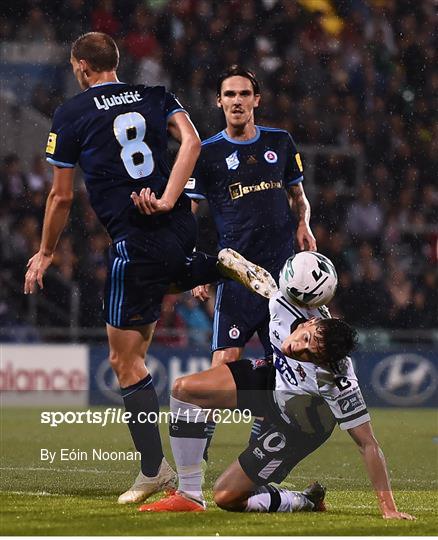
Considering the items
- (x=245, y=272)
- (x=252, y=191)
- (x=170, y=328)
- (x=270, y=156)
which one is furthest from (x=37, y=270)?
(x=170, y=328)

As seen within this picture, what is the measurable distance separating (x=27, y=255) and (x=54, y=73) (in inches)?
78.7

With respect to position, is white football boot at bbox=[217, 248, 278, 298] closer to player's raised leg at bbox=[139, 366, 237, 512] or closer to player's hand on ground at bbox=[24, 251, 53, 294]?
player's raised leg at bbox=[139, 366, 237, 512]

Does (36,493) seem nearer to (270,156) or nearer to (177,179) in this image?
(177,179)

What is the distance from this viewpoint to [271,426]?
602 centimetres

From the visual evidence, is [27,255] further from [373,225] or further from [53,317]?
[373,225]

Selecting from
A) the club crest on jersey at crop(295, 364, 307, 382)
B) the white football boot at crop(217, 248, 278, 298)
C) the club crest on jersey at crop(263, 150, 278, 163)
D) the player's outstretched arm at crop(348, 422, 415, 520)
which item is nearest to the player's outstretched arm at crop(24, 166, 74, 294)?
the white football boot at crop(217, 248, 278, 298)

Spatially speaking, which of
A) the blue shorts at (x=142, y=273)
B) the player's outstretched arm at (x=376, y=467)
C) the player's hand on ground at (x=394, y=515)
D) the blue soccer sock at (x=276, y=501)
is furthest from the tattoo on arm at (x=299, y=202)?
the player's hand on ground at (x=394, y=515)

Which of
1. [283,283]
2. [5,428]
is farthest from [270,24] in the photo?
[283,283]

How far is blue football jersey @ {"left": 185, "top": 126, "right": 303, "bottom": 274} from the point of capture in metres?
7.24

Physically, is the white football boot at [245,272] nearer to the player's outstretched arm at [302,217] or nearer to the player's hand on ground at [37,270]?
the player's outstretched arm at [302,217]

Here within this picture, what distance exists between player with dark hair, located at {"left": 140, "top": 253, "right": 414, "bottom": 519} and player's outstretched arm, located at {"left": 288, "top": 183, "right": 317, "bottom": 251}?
117 centimetres

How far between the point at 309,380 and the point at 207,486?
1592 mm

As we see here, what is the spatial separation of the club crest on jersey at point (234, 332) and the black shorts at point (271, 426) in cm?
120

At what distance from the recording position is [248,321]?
7227 mm
